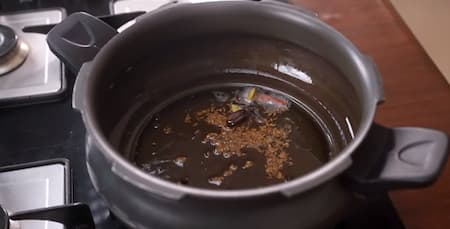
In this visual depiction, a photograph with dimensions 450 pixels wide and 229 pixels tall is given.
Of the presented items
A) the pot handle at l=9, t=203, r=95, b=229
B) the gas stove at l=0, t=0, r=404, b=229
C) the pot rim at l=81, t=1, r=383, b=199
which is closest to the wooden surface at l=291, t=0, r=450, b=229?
the gas stove at l=0, t=0, r=404, b=229

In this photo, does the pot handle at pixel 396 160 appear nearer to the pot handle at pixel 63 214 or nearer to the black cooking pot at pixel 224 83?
the black cooking pot at pixel 224 83

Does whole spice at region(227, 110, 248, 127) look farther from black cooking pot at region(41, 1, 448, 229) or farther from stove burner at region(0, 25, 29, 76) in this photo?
stove burner at region(0, 25, 29, 76)

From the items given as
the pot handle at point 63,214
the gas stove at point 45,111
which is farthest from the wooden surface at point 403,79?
the pot handle at point 63,214

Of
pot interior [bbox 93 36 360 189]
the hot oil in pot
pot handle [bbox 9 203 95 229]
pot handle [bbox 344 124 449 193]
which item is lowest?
pot handle [bbox 9 203 95 229]

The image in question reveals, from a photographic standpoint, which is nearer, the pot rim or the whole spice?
the pot rim

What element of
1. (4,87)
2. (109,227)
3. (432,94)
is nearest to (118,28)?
(4,87)
